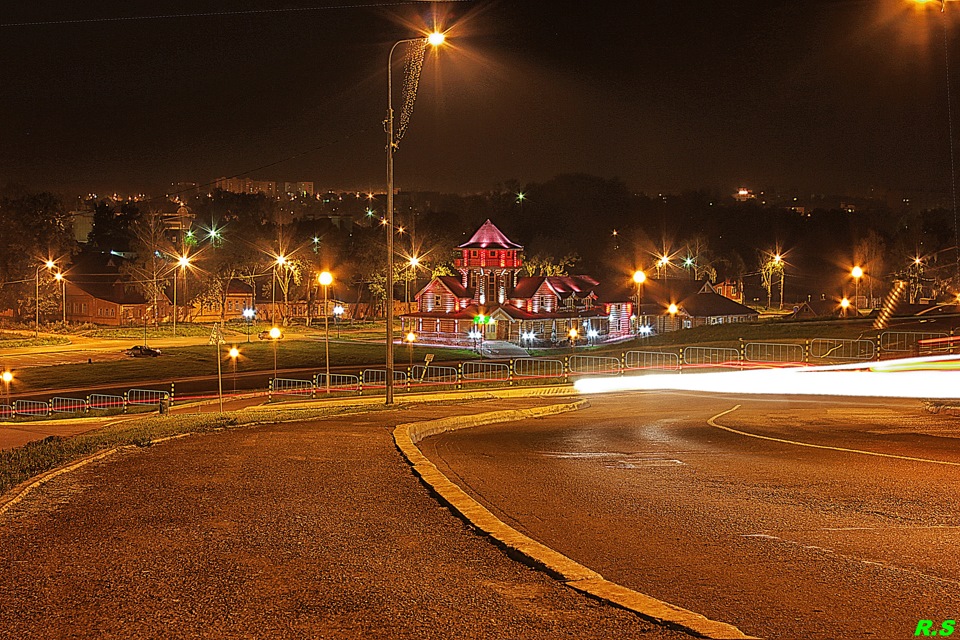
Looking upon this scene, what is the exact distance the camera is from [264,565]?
701 cm

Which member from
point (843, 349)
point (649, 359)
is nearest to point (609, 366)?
point (649, 359)

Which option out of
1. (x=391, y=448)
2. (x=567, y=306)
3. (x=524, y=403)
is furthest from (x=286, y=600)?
(x=567, y=306)

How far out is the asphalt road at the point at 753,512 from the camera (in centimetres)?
616

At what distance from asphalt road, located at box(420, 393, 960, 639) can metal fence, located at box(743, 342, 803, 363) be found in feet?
83.4

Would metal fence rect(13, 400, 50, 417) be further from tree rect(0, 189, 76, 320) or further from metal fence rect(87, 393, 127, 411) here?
tree rect(0, 189, 76, 320)

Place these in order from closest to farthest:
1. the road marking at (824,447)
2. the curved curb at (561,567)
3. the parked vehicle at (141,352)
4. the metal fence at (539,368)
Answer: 1. the curved curb at (561,567)
2. the road marking at (824,447)
3. the metal fence at (539,368)
4. the parked vehicle at (141,352)

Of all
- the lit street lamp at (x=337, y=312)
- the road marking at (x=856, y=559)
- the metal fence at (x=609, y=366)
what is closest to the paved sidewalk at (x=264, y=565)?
the road marking at (x=856, y=559)

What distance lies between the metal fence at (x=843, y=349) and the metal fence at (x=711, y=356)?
3.47m

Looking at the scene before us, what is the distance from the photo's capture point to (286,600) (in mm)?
6156

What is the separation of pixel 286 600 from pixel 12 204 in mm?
99568

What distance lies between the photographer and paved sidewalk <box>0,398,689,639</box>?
224 inches

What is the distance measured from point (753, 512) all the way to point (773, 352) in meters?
36.0

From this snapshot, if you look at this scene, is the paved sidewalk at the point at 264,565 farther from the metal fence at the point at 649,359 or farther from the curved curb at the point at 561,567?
the metal fence at the point at 649,359

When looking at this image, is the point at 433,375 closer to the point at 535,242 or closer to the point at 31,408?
the point at 31,408
